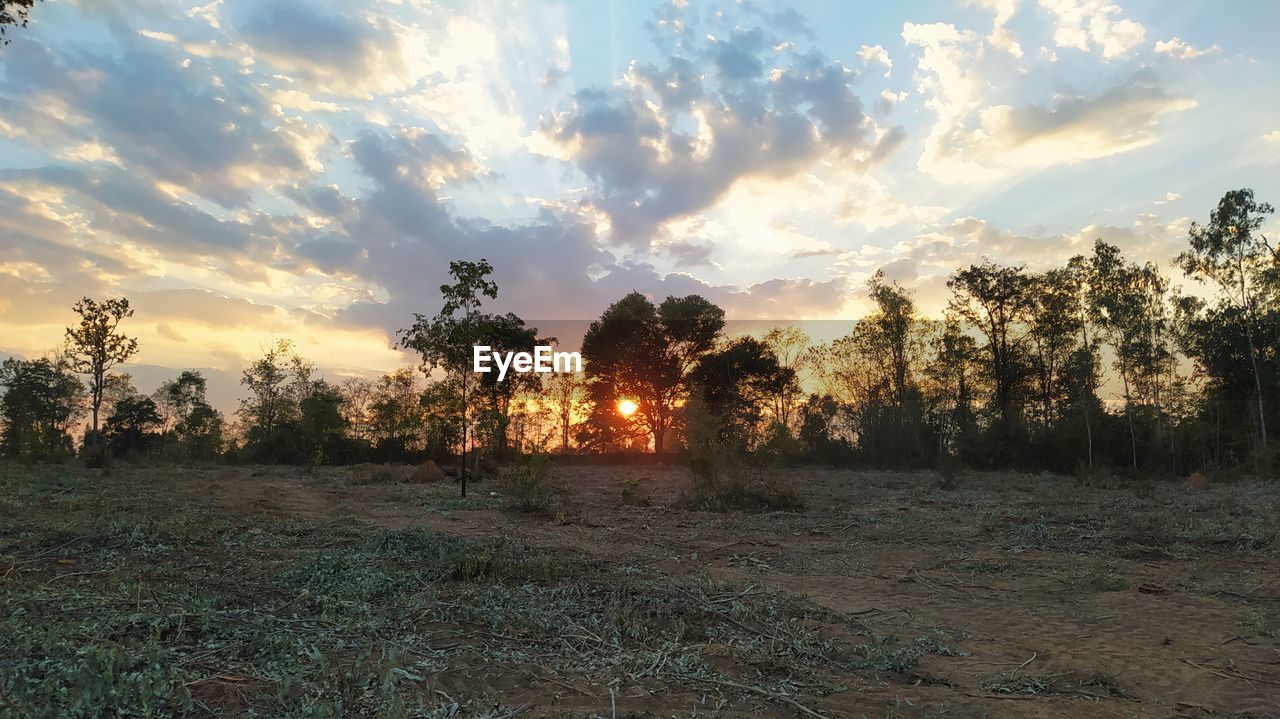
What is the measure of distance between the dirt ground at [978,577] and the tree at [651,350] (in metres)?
22.5

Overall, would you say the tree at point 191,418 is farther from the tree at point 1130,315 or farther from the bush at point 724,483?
the tree at point 1130,315

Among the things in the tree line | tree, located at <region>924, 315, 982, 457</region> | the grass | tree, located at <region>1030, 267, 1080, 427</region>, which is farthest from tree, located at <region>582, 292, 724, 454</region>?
the grass

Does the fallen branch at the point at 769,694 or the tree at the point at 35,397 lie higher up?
the tree at the point at 35,397

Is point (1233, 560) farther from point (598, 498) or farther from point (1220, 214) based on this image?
point (1220, 214)

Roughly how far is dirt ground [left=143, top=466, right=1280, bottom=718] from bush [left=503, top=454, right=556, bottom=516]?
454mm

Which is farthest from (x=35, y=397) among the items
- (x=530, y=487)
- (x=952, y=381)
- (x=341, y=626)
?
(x=952, y=381)

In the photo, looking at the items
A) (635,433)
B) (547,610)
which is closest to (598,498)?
(547,610)

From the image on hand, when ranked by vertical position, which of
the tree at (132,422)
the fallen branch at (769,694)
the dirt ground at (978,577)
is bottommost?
the dirt ground at (978,577)

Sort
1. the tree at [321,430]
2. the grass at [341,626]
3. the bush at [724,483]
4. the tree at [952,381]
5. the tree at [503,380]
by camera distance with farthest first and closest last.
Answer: the tree at [952,381]
the tree at [321,430]
the tree at [503,380]
the bush at [724,483]
the grass at [341,626]

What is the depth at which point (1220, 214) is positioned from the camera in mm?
24656

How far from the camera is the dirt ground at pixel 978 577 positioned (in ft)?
12.7

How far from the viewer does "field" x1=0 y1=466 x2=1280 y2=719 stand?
3.56 meters

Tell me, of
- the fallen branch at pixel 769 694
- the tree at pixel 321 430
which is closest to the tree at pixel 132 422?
the tree at pixel 321 430

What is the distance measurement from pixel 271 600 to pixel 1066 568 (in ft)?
28.4
